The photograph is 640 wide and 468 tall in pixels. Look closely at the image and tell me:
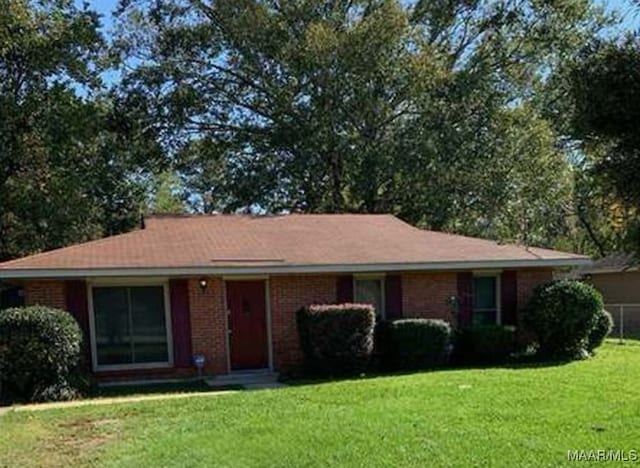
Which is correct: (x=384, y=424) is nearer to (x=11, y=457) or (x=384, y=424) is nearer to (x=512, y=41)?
(x=11, y=457)

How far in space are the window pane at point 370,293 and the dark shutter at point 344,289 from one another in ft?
0.62

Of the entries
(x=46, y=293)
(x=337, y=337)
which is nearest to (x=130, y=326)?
(x=46, y=293)

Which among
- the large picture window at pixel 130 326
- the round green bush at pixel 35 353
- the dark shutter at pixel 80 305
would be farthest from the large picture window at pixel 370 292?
the round green bush at pixel 35 353

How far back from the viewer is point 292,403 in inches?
400

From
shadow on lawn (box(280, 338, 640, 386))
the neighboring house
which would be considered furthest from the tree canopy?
shadow on lawn (box(280, 338, 640, 386))

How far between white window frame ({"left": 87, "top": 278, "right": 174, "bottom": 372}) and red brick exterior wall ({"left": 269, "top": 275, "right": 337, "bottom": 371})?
2.09 m

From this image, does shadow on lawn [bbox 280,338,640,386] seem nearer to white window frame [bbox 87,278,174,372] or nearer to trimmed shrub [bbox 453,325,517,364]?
trimmed shrub [bbox 453,325,517,364]

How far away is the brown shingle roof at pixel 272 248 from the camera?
13578 millimetres

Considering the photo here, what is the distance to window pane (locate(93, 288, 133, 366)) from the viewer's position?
13703 millimetres

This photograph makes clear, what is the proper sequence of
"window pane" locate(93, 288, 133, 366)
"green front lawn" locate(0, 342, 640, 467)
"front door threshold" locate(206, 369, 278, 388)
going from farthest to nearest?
"window pane" locate(93, 288, 133, 366), "front door threshold" locate(206, 369, 278, 388), "green front lawn" locate(0, 342, 640, 467)

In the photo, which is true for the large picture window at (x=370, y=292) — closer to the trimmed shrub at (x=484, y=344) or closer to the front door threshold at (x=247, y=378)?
the trimmed shrub at (x=484, y=344)

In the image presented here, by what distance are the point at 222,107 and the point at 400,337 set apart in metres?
14.4

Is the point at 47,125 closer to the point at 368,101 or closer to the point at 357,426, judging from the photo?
the point at 368,101

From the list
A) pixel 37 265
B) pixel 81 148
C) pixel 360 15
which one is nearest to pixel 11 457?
pixel 37 265
